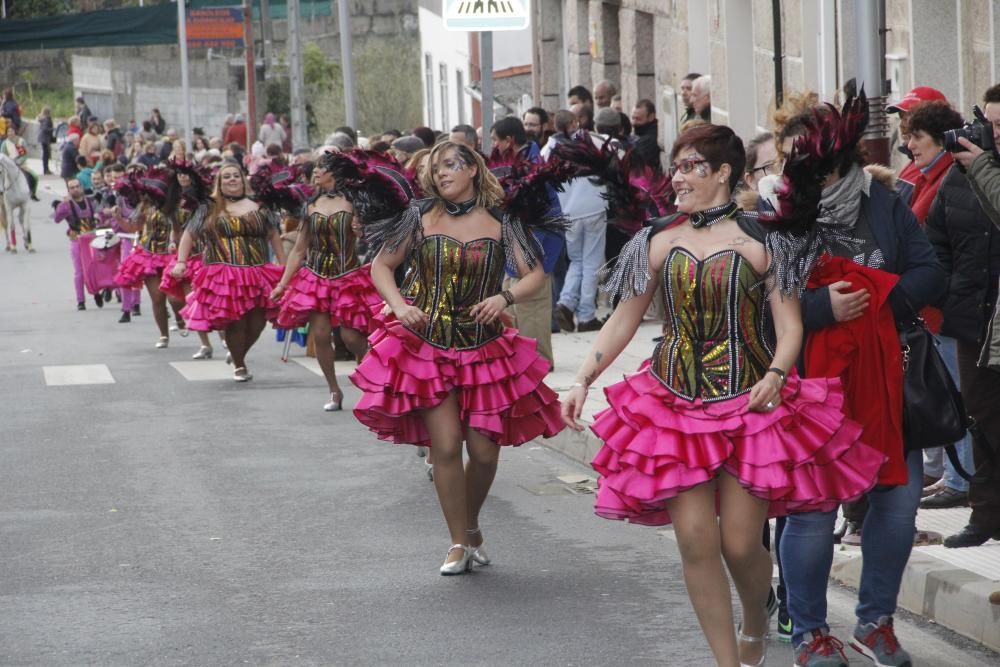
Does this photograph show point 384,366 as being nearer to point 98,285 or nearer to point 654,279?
point 654,279

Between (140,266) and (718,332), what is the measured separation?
14.4 meters

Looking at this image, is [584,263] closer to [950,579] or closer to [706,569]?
[950,579]

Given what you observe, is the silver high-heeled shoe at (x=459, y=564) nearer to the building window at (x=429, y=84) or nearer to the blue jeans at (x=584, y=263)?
the blue jeans at (x=584, y=263)

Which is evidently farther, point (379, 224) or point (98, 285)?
point (98, 285)

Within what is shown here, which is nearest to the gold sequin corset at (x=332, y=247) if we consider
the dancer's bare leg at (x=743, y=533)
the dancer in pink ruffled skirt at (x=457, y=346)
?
the dancer in pink ruffled skirt at (x=457, y=346)

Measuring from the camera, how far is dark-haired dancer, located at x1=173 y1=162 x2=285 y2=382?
15289 mm

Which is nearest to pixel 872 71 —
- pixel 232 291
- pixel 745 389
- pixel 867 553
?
pixel 867 553

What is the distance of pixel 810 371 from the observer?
595 centimetres

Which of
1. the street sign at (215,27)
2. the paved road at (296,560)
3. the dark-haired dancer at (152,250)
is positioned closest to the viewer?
the paved road at (296,560)

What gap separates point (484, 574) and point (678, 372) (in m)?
2.42

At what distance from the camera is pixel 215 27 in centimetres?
4709

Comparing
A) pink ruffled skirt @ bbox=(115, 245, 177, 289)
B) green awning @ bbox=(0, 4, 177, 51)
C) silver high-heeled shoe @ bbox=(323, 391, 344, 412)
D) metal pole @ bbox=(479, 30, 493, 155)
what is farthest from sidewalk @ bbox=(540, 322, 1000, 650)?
green awning @ bbox=(0, 4, 177, 51)

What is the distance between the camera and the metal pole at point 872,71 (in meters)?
8.74

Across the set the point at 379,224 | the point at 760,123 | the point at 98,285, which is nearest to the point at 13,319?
the point at 98,285
